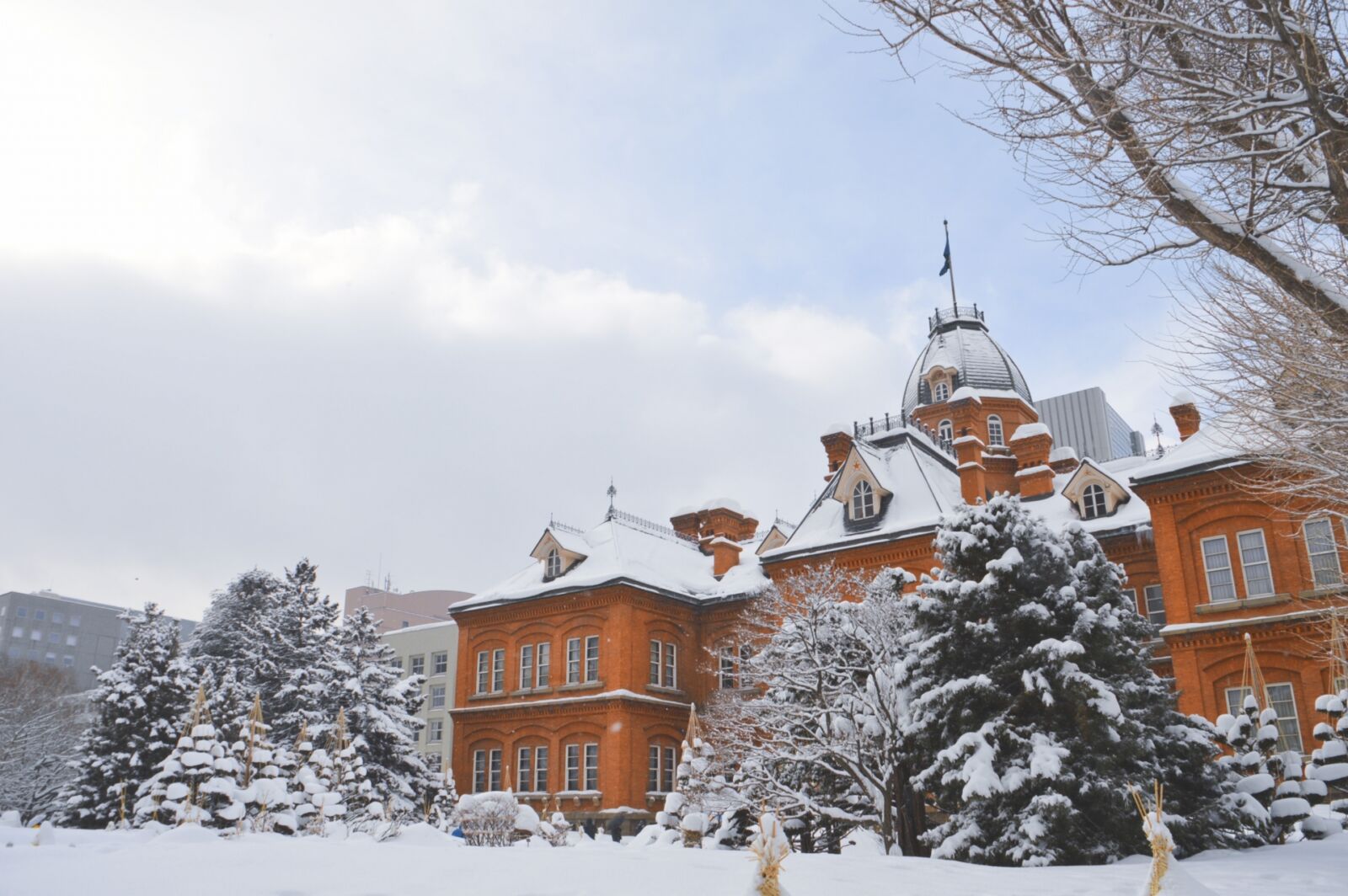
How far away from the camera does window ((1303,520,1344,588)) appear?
24078mm

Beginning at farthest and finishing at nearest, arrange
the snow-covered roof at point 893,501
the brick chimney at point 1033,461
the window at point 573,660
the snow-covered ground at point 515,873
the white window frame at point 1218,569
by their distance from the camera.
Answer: the window at point 573,660
the brick chimney at point 1033,461
the snow-covered roof at point 893,501
the white window frame at point 1218,569
the snow-covered ground at point 515,873

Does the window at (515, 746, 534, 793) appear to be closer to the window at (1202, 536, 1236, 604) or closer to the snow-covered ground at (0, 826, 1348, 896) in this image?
the window at (1202, 536, 1236, 604)

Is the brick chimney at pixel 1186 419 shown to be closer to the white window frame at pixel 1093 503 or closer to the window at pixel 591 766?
the white window frame at pixel 1093 503

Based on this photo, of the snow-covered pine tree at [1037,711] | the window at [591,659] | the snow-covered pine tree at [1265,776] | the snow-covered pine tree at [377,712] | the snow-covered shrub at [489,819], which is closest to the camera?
the snow-covered pine tree at [1037,711]

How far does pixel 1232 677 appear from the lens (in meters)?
25.0

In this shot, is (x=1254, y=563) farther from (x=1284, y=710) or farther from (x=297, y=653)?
(x=297, y=653)

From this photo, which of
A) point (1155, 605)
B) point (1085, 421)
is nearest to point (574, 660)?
point (1155, 605)

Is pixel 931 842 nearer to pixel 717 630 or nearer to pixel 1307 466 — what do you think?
pixel 1307 466

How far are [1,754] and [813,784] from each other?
37589 mm

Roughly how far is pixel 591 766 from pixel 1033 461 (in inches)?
721

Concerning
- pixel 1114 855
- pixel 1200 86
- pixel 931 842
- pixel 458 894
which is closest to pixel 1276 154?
pixel 1200 86

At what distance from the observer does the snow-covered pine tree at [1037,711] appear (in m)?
→ 14.4

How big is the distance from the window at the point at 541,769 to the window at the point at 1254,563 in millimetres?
23358

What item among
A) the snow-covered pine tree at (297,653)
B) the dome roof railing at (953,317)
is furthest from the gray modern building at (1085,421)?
the snow-covered pine tree at (297,653)
